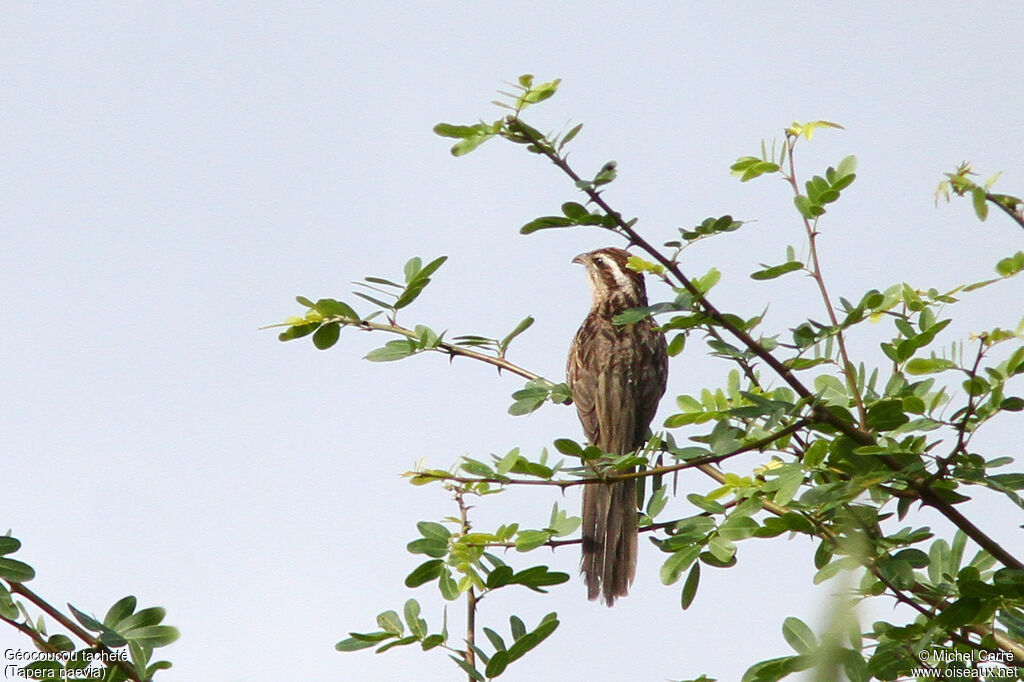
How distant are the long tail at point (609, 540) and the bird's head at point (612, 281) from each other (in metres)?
2.06

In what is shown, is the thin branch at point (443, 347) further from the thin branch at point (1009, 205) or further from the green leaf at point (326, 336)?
the thin branch at point (1009, 205)

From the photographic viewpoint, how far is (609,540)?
558cm

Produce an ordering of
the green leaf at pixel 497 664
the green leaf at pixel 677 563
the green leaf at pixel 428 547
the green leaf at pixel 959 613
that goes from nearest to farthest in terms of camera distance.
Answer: the green leaf at pixel 959 613 → the green leaf at pixel 497 664 → the green leaf at pixel 428 547 → the green leaf at pixel 677 563

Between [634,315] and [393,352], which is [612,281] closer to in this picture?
[393,352]

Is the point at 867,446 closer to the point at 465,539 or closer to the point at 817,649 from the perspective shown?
the point at 465,539

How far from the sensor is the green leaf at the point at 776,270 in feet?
12.0

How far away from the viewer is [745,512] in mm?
3662

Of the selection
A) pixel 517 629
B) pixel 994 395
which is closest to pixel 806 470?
pixel 994 395

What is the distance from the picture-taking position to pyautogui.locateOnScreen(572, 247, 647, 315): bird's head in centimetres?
769

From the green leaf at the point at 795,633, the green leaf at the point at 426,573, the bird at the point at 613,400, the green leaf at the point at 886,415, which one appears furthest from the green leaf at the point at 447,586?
the bird at the point at 613,400

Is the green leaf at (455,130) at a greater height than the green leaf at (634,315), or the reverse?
the green leaf at (455,130)

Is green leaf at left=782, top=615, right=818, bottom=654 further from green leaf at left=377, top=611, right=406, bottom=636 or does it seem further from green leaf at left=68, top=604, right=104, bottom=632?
green leaf at left=68, top=604, right=104, bottom=632

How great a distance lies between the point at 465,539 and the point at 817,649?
113 inches

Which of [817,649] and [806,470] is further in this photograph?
[806,470]
